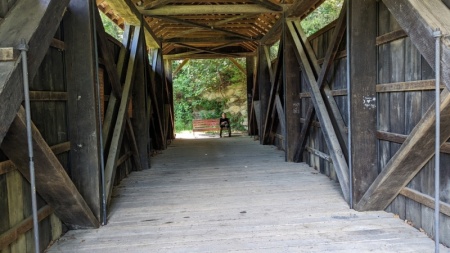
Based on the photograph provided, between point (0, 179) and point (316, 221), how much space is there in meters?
2.62

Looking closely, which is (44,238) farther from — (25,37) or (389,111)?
(389,111)

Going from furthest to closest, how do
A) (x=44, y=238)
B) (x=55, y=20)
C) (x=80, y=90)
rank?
1. (x=80, y=90)
2. (x=44, y=238)
3. (x=55, y=20)

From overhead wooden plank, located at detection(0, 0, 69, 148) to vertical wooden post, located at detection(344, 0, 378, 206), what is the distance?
2.70 metres

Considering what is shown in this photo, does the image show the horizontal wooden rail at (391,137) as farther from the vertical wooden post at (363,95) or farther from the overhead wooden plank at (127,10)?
the overhead wooden plank at (127,10)

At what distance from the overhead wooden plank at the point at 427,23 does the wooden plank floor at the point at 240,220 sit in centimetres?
144

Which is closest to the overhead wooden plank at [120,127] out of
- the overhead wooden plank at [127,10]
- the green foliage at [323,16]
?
the overhead wooden plank at [127,10]

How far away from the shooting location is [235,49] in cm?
1235

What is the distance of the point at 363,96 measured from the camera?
3.62 metres

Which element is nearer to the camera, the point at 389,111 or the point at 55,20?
the point at 55,20

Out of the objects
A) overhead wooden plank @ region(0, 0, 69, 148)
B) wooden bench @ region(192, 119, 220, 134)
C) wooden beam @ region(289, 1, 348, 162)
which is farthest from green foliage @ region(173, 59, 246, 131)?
overhead wooden plank @ region(0, 0, 69, 148)

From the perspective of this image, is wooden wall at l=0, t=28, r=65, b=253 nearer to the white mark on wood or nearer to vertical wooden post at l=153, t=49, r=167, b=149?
the white mark on wood

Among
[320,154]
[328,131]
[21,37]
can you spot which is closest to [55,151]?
[21,37]

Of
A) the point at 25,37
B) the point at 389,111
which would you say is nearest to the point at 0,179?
the point at 25,37

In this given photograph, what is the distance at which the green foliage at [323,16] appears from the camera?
1502 centimetres
